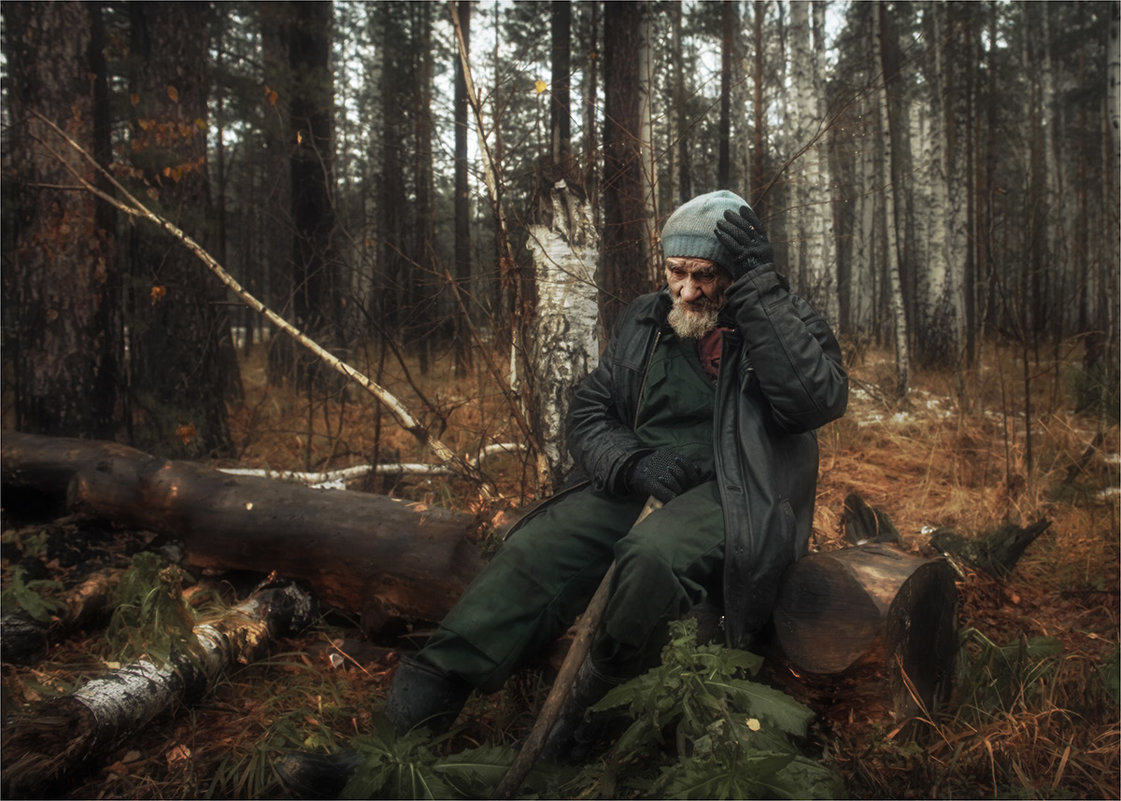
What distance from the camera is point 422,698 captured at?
2637 millimetres

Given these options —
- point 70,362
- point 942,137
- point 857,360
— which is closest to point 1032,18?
point 942,137

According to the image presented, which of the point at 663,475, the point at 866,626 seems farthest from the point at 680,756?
the point at 663,475

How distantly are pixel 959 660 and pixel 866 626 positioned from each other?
785 mm

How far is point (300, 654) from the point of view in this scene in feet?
11.8

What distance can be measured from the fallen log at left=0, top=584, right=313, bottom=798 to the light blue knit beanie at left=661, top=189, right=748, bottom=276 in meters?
2.53

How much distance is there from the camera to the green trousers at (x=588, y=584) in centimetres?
246

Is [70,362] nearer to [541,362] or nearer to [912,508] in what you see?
[541,362]

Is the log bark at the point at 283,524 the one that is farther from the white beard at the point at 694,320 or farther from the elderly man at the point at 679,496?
the white beard at the point at 694,320

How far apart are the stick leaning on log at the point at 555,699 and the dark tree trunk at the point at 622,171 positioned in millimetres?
2000

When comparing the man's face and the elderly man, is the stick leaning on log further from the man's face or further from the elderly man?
the man's face

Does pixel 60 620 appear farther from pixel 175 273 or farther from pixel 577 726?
pixel 175 273

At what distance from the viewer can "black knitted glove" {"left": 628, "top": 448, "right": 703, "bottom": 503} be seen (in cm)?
285

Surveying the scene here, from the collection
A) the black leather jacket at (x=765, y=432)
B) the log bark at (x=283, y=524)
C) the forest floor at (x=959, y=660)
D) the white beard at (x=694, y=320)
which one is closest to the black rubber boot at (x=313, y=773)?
the forest floor at (x=959, y=660)

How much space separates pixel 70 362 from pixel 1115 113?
365 inches
